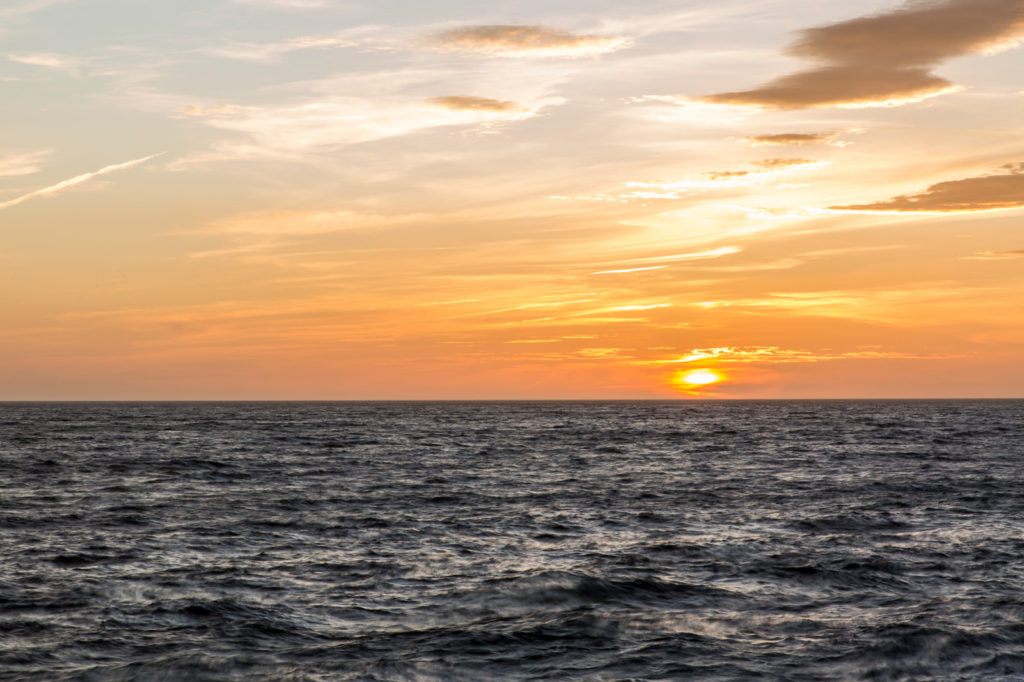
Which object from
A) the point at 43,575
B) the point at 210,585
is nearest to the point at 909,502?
the point at 210,585

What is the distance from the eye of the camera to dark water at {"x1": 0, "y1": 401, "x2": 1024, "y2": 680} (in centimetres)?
1727

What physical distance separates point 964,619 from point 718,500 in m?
21.3

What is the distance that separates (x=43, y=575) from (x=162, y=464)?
1468 inches

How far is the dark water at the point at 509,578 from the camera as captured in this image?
17.3 metres

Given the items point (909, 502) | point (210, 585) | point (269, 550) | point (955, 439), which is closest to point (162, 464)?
point (269, 550)

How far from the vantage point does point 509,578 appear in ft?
78.5

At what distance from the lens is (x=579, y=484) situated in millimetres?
48812

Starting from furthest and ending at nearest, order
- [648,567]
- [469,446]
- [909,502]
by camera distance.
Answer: [469,446] < [909,502] < [648,567]

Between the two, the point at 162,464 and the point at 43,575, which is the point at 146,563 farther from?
the point at 162,464

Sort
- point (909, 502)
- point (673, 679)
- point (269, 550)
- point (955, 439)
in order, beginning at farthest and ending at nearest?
point (955, 439) → point (909, 502) → point (269, 550) → point (673, 679)

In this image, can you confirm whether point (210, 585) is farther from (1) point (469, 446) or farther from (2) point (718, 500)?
(1) point (469, 446)

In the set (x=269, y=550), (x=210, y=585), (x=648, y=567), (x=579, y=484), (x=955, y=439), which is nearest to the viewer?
(x=210, y=585)

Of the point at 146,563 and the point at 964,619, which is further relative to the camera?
the point at 146,563

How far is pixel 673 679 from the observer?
52.9 feet
